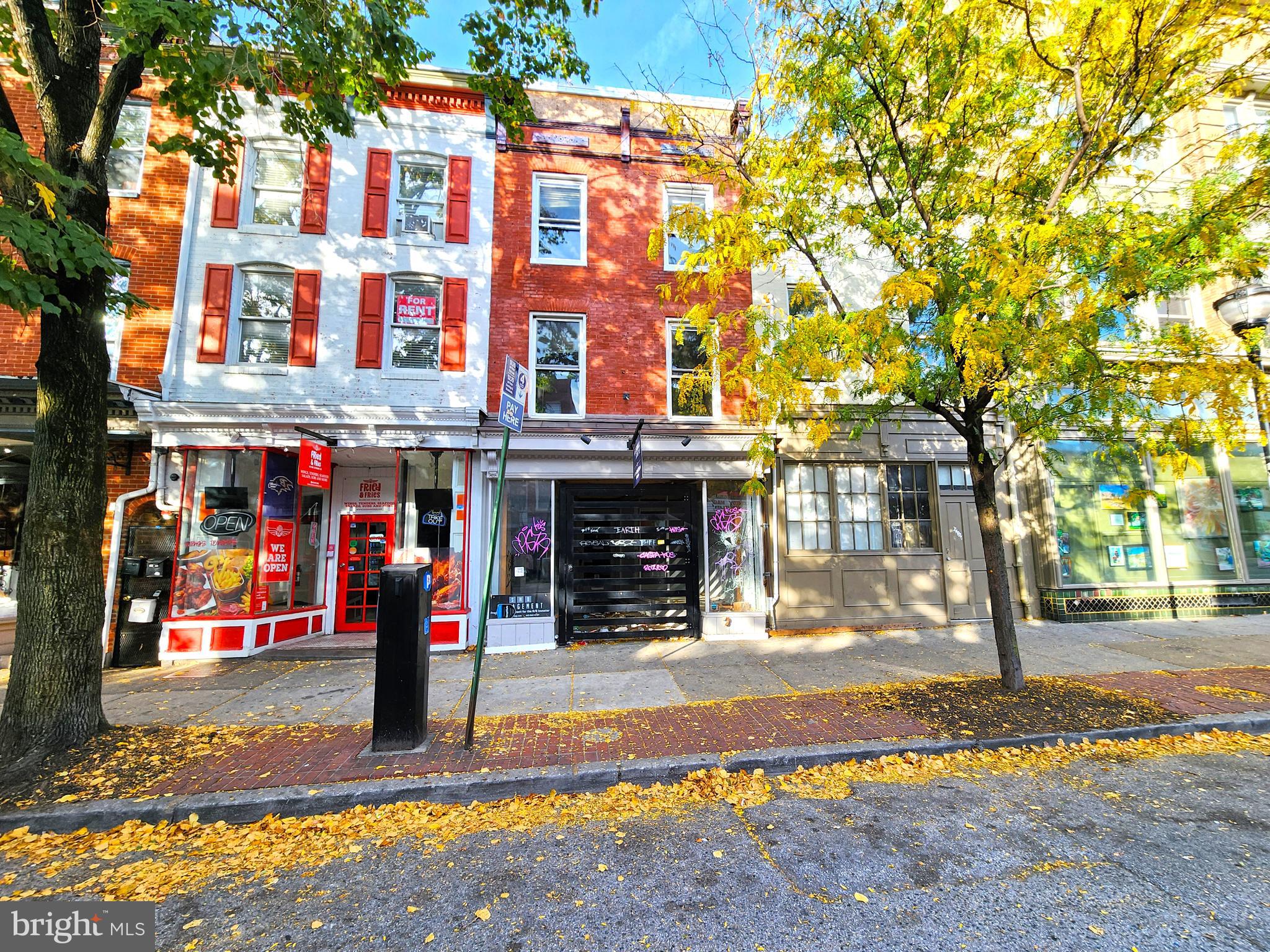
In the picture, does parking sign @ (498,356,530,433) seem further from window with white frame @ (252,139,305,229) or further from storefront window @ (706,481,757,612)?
window with white frame @ (252,139,305,229)

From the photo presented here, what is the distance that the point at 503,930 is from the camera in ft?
8.89

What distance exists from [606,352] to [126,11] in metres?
6.93

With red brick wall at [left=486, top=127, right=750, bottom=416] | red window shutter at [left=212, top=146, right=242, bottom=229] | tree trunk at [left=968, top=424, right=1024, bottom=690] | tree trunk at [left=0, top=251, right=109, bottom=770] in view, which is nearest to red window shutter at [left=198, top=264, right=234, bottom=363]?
red window shutter at [left=212, top=146, right=242, bottom=229]

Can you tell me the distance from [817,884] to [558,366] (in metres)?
8.57

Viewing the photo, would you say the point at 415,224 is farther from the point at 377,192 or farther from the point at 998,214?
the point at 998,214

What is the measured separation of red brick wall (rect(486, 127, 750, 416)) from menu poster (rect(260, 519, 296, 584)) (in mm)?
4040

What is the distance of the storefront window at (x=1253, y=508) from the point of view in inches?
427

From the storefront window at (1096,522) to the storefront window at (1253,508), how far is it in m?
2.11

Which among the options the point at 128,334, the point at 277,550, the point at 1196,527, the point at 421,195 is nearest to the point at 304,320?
the point at 128,334

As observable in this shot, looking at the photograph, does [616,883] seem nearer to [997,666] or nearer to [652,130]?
[997,666]

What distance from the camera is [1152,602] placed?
1045cm

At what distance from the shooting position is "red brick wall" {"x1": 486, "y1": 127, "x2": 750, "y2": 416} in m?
9.86

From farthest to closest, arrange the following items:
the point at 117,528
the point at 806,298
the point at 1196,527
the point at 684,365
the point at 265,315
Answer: the point at 1196,527
the point at 684,365
the point at 265,315
the point at 117,528
the point at 806,298

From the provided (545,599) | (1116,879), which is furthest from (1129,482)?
(545,599)
